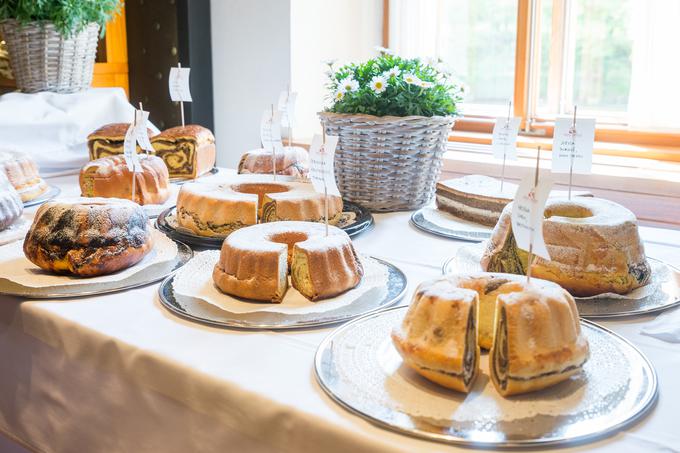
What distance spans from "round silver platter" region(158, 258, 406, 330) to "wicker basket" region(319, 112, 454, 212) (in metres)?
0.60

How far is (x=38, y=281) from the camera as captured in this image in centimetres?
127

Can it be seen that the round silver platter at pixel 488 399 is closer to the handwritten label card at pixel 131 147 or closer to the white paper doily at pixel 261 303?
the white paper doily at pixel 261 303

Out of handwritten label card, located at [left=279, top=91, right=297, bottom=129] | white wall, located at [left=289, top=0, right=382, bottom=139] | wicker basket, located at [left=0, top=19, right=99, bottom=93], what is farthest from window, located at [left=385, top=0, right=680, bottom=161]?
wicker basket, located at [left=0, top=19, right=99, bottom=93]

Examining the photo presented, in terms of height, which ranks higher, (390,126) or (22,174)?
(390,126)

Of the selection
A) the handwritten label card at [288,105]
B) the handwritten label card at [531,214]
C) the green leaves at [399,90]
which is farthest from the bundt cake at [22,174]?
the handwritten label card at [531,214]

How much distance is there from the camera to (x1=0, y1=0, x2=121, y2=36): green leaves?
2266 millimetres

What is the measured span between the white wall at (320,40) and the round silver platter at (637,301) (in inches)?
84.8

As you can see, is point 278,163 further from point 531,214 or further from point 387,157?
point 531,214

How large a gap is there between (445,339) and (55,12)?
1.98 m

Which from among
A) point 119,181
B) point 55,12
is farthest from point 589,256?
point 55,12

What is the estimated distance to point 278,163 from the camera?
2.00 m

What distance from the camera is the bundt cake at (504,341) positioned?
81cm

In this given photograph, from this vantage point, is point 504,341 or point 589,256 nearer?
point 504,341

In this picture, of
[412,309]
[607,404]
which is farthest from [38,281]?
[607,404]
